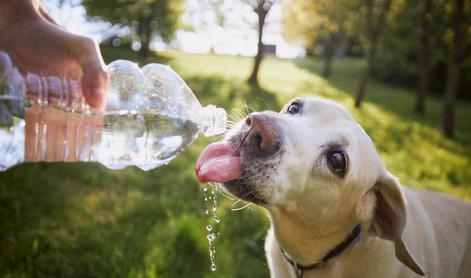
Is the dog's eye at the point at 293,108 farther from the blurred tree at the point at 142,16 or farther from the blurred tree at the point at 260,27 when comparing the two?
the blurred tree at the point at 142,16

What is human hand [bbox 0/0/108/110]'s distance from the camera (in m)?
2.39

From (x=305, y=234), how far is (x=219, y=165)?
2.98ft

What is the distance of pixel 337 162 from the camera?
2.59m

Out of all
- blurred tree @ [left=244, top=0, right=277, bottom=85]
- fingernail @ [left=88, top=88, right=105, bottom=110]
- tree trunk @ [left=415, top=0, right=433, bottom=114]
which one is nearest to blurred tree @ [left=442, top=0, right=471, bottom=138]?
tree trunk @ [left=415, top=0, right=433, bottom=114]

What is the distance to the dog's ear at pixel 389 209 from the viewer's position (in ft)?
8.63

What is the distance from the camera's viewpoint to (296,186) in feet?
8.14

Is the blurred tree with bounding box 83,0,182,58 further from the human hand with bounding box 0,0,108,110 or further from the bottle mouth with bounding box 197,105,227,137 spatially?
the human hand with bounding box 0,0,108,110

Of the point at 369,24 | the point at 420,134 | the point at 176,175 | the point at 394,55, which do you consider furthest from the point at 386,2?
the point at 176,175

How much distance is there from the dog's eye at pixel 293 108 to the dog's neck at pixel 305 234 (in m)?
0.70

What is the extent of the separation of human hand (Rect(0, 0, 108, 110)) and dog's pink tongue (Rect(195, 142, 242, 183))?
65 centimetres

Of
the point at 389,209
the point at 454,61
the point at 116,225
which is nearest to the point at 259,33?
the point at 454,61

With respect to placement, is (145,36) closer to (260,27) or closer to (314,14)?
(260,27)

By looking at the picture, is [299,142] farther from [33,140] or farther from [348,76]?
[348,76]

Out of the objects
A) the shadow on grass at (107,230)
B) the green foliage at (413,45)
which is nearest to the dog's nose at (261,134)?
the shadow on grass at (107,230)
